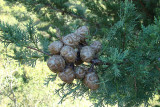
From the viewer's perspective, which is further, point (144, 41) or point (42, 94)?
point (42, 94)

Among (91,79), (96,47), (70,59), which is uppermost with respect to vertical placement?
(96,47)

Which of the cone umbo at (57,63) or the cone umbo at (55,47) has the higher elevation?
the cone umbo at (55,47)

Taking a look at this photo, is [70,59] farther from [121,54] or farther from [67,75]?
[121,54]

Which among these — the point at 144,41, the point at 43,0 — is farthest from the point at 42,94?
the point at 144,41

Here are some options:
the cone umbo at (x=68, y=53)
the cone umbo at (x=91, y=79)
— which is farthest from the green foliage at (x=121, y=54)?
the cone umbo at (x=68, y=53)

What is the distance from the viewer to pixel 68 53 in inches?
34.9

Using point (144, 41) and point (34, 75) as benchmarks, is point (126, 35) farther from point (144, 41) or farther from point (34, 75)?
point (34, 75)

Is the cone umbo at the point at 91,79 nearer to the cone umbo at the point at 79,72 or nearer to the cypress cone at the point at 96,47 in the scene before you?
the cone umbo at the point at 79,72

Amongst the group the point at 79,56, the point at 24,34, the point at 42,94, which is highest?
the point at 42,94

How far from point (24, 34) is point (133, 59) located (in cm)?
67

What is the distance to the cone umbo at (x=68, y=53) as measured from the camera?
0.89m

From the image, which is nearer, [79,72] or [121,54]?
[121,54]

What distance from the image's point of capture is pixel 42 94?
5211 millimetres

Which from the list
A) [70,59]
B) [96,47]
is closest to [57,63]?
[70,59]
